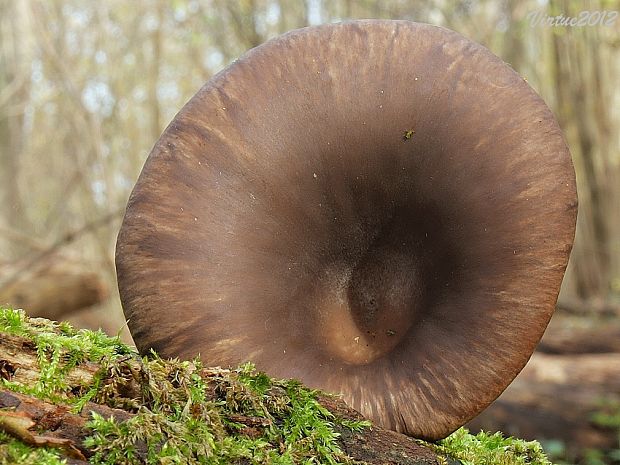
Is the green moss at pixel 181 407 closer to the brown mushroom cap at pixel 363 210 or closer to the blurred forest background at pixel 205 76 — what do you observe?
the brown mushroom cap at pixel 363 210

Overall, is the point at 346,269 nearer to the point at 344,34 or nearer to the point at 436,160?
the point at 436,160

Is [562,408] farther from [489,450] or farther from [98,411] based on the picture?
[98,411]

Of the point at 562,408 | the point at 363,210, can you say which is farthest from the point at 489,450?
the point at 562,408

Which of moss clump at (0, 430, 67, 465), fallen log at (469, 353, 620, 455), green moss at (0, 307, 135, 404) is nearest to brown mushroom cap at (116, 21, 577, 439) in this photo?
green moss at (0, 307, 135, 404)

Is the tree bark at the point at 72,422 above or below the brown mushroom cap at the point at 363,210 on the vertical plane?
below

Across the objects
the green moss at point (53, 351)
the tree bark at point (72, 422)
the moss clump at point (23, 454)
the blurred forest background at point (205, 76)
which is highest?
the blurred forest background at point (205, 76)

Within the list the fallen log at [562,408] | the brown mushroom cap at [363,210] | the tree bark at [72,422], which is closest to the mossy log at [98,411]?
the tree bark at [72,422]

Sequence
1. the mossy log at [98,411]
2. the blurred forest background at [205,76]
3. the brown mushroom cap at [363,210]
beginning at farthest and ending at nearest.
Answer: the blurred forest background at [205,76] → the brown mushroom cap at [363,210] → the mossy log at [98,411]
